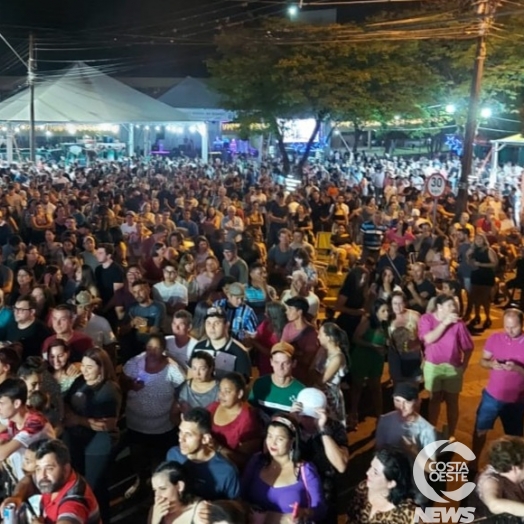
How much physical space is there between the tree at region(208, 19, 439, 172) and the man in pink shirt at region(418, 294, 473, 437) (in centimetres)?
2111

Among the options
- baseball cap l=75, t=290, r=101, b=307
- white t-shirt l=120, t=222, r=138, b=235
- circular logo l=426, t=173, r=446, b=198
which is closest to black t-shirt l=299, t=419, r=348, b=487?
baseball cap l=75, t=290, r=101, b=307

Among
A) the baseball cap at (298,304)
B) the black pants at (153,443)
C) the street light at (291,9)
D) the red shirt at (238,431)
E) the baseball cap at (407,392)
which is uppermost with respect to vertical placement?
the street light at (291,9)

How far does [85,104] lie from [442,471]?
25296mm

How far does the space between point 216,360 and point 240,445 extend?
128 cm

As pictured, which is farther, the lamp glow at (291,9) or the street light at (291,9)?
the lamp glow at (291,9)

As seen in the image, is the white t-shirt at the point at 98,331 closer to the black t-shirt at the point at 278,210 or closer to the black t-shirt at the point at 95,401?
the black t-shirt at the point at 95,401

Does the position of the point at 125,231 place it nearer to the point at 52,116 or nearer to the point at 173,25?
the point at 52,116

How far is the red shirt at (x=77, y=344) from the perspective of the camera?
6148mm

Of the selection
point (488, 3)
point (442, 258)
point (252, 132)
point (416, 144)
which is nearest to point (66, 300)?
point (442, 258)

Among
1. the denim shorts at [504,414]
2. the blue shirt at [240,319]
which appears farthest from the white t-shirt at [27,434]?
the denim shorts at [504,414]

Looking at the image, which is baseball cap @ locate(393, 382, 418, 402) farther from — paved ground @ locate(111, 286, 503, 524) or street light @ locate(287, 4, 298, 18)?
street light @ locate(287, 4, 298, 18)

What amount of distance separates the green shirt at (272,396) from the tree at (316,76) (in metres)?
22.3

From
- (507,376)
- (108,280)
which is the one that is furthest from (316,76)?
(507,376)

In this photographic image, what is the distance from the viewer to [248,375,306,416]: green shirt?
16.9 feet
